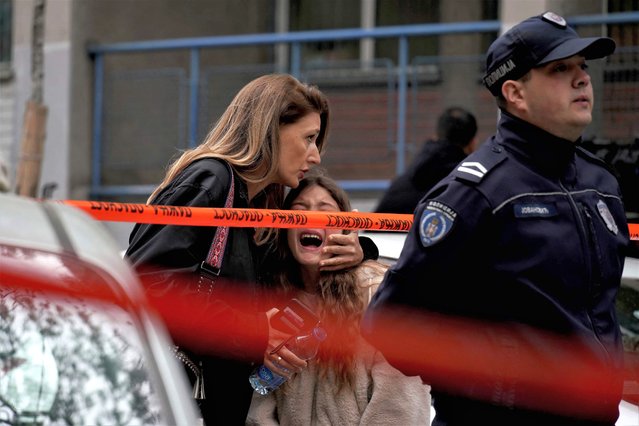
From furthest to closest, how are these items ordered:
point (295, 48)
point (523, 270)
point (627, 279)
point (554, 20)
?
point (295, 48)
point (627, 279)
point (554, 20)
point (523, 270)

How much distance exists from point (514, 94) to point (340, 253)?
39.8 inches

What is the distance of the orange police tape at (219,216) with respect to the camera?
3.92 meters

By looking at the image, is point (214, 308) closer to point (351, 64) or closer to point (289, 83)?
point (289, 83)

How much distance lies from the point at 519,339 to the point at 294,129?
1.30 meters

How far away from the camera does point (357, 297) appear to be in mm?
4359

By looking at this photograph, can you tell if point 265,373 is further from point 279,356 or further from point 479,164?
point 479,164

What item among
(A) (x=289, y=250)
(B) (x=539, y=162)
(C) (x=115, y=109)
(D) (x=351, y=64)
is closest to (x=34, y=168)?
(C) (x=115, y=109)

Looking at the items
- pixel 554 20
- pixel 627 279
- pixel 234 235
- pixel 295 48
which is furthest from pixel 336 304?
pixel 295 48

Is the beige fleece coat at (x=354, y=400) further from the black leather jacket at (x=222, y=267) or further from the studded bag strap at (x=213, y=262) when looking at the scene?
the studded bag strap at (x=213, y=262)

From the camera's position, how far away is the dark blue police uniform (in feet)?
10.6

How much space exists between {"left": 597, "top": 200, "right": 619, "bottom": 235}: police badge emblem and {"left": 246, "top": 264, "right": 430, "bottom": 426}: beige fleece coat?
3.42ft

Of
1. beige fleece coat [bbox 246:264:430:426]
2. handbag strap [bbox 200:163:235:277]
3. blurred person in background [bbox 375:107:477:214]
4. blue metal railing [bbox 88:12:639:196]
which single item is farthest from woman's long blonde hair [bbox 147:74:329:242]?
blue metal railing [bbox 88:12:639:196]

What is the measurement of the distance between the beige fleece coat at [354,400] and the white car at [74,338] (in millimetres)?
1746

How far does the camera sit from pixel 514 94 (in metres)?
3.47
